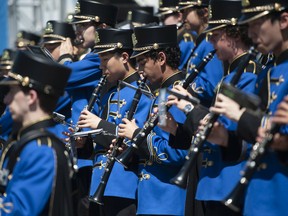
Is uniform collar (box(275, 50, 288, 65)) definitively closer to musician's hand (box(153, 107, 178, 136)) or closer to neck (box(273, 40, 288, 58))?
neck (box(273, 40, 288, 58))

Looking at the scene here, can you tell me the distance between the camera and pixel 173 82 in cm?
770

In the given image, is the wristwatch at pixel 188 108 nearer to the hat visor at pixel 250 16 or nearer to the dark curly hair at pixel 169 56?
the hat visor at pixel 250 16

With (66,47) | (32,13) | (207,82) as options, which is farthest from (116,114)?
(32,13)

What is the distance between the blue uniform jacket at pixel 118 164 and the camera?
25.9ft

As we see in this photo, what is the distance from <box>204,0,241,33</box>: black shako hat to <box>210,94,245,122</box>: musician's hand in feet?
3.97

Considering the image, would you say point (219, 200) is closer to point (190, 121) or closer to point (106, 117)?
point (190, 121)

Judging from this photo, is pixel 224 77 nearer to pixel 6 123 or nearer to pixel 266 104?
pixel 266 104

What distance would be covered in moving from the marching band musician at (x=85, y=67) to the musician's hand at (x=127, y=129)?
1242mm

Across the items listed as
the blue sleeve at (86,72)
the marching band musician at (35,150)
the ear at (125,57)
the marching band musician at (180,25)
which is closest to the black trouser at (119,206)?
the ear at (125,57)

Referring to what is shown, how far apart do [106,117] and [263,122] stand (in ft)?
8.91

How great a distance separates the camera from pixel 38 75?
5633mm

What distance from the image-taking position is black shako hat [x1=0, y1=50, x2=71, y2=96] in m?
5.61

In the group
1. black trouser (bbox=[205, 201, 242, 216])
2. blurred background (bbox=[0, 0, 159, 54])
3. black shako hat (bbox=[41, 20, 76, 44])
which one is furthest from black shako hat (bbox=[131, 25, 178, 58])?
blurred background (bbox=[0, 0, 159, 54])

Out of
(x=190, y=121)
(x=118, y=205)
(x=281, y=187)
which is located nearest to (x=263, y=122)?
(x=281, y=187)
